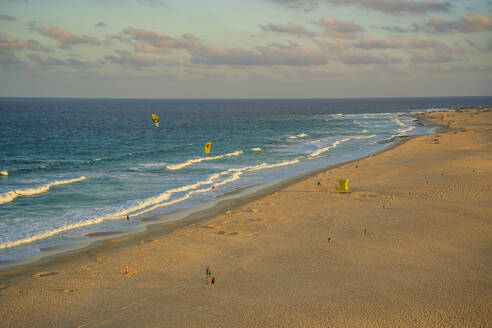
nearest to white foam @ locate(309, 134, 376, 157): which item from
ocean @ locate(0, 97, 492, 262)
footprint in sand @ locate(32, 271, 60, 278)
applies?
ocean @ locate(0, 97, 492, 262)

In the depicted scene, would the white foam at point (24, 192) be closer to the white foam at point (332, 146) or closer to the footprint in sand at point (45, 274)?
the footprint in sand at point (45, 274)

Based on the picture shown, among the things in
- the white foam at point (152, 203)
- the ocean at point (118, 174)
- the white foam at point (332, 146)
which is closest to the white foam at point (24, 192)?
the ocean at point (118, 174)

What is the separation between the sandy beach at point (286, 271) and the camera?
45.4ft

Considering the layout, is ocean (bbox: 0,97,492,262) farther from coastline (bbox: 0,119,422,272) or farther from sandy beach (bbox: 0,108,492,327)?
sandy beach (bbox: 0,108,492,327)

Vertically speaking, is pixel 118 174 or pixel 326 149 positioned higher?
pixel 326 149

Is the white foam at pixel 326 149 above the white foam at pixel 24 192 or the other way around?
above

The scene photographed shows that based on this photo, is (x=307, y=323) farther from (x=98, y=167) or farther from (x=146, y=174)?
(x=98, y=167)

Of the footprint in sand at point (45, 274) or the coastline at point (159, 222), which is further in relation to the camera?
the coastline at point (159, 222)

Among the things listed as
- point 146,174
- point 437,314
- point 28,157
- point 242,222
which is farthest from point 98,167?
point 437,314

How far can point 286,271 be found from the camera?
17.3 meters

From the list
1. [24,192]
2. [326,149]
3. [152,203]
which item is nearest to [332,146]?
[326,149]

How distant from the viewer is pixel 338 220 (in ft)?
79.4

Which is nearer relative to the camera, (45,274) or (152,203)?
(45,274)

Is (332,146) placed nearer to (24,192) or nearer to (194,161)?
(194,161)
